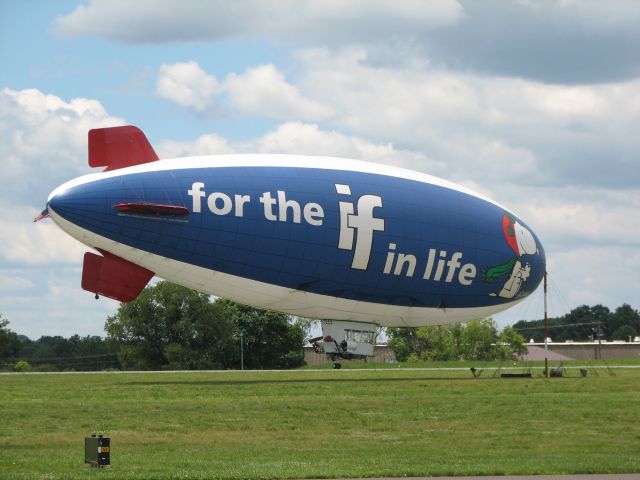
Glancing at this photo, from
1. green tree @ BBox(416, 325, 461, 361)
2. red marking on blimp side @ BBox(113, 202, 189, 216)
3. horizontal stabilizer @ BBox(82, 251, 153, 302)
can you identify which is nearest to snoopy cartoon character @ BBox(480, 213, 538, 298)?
red marking on blimp side @ BBox(113, 202, 189, 216)

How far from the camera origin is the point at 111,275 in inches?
2212

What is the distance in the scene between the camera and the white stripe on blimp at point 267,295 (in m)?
55.2

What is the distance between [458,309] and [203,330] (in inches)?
2684

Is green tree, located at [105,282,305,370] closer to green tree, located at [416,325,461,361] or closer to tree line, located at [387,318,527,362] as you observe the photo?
tree line, located at [387,318,527,362]

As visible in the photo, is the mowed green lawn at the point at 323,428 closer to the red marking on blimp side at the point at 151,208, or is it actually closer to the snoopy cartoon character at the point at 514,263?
the snoopy cartoon character at the point at 514,263

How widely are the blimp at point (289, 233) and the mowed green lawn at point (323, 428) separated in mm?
4902

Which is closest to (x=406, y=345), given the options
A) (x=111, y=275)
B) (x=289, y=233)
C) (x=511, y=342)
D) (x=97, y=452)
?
(x=511, y=342)

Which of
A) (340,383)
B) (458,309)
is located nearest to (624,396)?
(458,309)

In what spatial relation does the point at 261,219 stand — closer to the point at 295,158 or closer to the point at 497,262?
the point at 295,158

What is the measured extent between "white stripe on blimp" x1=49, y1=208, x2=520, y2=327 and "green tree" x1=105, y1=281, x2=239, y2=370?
66.4 meters

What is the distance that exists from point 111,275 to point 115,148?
6.34 meters

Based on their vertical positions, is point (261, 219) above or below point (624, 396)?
above

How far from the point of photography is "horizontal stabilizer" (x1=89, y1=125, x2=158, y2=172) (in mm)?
56719

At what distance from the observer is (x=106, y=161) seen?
56812 millimetres
